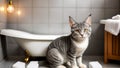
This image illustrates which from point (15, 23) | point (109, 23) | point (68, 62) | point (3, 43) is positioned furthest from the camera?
point (15, 23)

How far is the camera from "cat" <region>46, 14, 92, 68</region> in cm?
226

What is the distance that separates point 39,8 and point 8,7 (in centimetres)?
51

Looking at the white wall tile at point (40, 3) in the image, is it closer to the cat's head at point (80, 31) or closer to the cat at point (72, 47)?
the cat at point (72, 47)

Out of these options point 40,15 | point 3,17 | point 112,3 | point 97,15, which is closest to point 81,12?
point 97,15

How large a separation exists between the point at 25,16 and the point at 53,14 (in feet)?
1.56

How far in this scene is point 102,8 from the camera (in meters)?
3.25

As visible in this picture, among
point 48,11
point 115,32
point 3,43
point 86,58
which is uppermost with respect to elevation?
point 48,11

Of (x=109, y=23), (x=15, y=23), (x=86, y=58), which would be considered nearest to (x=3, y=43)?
(x=15, y=23)

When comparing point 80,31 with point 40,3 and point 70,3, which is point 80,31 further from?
point 40,3

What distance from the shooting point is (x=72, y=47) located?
231 centimetres

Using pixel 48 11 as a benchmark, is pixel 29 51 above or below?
below

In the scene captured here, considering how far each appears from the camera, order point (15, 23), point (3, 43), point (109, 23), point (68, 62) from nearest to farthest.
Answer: point (68, 62), point (109, 23), point (3, 43), point (15, 23)

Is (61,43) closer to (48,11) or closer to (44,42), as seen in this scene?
(44,42)

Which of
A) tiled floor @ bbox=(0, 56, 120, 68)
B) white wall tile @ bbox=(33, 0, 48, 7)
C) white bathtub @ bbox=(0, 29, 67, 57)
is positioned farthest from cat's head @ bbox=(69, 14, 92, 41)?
white wall tile @ bbox=(33, 0, 48, 7)
